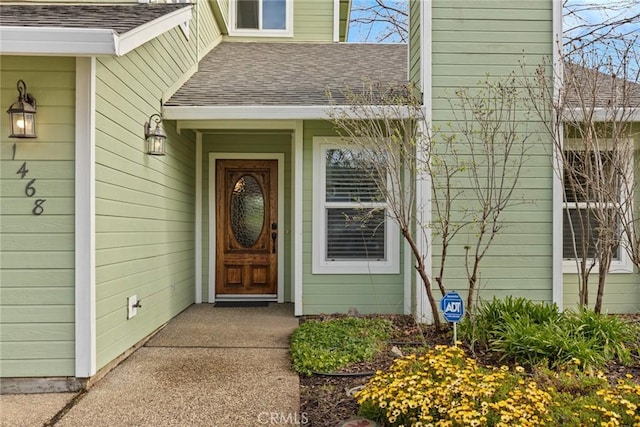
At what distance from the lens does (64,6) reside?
3.92 m

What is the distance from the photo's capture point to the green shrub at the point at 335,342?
11.6 feet

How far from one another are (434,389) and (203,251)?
Answer: 450 centimetres

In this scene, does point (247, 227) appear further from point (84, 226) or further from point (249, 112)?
point (84, 226)

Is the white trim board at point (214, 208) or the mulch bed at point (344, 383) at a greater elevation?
the white trim board at point (214, 208)

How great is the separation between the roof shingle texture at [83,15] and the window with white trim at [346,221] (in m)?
2.27

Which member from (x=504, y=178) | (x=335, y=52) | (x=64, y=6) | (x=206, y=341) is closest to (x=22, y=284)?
(x=206, y=341)

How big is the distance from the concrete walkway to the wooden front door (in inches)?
69.5

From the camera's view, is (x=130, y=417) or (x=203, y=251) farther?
(x=203, y=251)

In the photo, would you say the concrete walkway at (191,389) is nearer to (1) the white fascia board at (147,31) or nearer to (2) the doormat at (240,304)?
(2) the doormat at (240,304)

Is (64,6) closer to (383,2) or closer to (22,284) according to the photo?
(22,284)

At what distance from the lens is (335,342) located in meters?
4.00

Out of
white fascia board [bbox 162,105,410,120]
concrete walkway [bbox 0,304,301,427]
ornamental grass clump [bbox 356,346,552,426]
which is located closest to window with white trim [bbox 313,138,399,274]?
white fascia board [bbox 162,105,410,120]

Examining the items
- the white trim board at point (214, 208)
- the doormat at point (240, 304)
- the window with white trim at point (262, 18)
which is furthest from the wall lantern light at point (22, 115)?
the window with white trim at point (262, 18)

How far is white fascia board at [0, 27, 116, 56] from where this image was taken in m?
2.83
